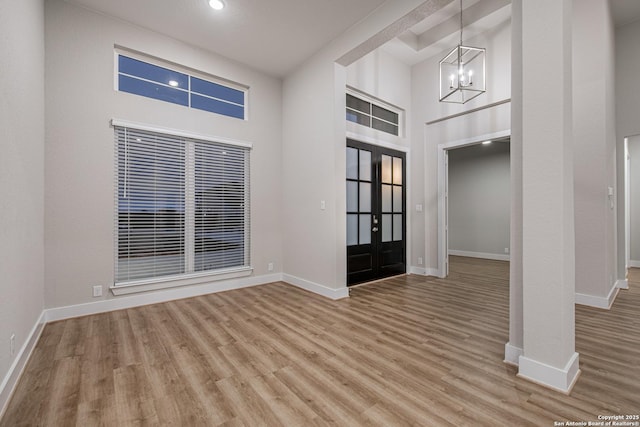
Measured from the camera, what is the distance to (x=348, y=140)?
4.36 m

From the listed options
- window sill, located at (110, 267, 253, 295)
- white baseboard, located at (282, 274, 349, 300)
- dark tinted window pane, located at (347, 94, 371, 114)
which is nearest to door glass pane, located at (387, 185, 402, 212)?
dark tinted window pane, located at (347, 94, 371, 114)

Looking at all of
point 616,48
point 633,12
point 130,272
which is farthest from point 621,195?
point 130,272

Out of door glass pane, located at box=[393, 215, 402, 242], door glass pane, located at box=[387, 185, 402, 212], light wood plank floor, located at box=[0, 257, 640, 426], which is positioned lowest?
light wood plank floor, located at box=[0, 257, 640, 426]

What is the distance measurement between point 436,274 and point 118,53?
5791 mm

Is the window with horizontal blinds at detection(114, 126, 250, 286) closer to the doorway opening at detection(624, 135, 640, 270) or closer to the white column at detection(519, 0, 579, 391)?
the white column at detection(519, 0, 579, 391)

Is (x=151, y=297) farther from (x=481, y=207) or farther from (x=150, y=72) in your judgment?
(x=481, y=207)

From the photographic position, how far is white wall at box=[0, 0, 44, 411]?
172 centimetres

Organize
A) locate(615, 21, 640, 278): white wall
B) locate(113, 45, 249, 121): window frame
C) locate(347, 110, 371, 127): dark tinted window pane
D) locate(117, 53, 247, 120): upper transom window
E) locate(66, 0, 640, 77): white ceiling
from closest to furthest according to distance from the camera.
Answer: locate(66, 0, 640, 77): white ceiling, locate(113, 45, 249, 121): window frame, locate(117, 53, 247, 120): upper transom window, locate(615, 21, 640, 278): white wall, locate(347, 110, 371, 127): dark tinted window pane

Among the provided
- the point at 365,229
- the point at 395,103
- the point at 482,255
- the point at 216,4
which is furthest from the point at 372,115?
the point at 482,255

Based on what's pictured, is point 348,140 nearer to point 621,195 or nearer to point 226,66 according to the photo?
point 226,66

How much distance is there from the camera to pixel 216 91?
4.20 metres

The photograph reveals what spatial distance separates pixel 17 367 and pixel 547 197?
377 centimetres

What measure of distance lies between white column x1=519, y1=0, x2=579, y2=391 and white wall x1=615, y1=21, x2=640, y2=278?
3.45 meters

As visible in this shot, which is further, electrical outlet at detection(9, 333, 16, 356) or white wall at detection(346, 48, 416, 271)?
white wall at detection(346, 48, 416, 271)
